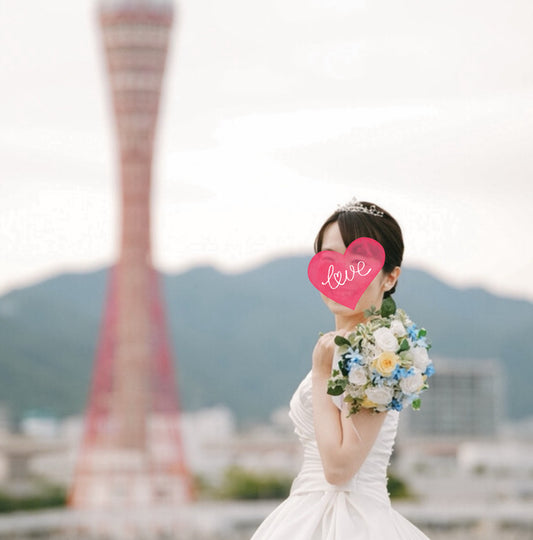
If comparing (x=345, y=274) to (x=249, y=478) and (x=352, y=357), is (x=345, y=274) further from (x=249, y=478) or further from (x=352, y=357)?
(x=249, y=478)

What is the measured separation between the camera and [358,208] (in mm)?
2430

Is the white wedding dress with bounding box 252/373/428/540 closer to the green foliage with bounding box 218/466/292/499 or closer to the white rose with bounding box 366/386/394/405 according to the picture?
the white rose with bounding box 366/386/394/405

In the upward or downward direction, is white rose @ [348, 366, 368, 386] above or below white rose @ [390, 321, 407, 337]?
below

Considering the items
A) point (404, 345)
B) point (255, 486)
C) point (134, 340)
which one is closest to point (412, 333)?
point (404, 345)

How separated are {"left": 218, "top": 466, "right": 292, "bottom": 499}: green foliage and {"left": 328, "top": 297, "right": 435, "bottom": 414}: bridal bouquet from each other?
119 ft

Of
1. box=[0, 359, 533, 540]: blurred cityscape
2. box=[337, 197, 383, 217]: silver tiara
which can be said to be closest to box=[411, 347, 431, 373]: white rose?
box=[337, 197, 383, 217]: silver tiara

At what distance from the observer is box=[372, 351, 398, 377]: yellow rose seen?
2.28 meters

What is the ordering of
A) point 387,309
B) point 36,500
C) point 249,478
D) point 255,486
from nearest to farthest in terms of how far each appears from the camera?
1. point 387,309
2. point 36,500
3. point 255,486
4. point 249,478

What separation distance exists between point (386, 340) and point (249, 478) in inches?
1488

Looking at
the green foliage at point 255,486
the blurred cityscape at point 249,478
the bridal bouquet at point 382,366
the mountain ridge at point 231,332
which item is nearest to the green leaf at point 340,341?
the bridal bouquet at point 382,366

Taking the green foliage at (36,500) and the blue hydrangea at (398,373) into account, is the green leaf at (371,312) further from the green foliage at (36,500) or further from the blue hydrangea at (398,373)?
the green foliage at (36,500)

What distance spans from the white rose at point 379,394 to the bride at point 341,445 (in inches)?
1.6

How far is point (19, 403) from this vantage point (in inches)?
2741

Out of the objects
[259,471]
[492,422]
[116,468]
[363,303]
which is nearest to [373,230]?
[363,303]
